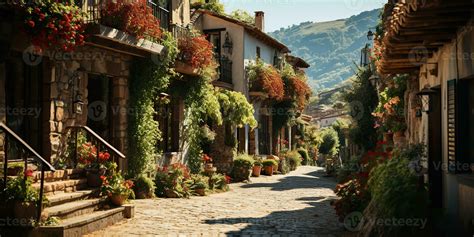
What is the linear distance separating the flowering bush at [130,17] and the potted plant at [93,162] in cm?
277

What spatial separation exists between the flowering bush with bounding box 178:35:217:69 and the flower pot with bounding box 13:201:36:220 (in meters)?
7.90

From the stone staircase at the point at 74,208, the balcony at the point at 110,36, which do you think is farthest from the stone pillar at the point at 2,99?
the balcony at the point at 110,36

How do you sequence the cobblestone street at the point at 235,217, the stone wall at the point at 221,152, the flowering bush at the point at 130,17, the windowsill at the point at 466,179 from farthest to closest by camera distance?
the stone wall at the point at 221,152 → the flowering bush at the point at 130,17 → the cobblestone street at the point at 235,217 → the windowsill at the point at 466,179

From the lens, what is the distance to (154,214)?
10.2m

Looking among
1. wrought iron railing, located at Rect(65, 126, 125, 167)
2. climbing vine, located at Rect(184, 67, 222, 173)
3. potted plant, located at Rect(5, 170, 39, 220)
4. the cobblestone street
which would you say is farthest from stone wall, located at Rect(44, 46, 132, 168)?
climbing vine, located at Rect(184, 67, 222, 173)

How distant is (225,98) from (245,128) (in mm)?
4309

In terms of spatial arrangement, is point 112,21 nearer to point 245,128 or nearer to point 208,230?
point 208,230

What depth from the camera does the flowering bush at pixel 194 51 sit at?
14.8 meters

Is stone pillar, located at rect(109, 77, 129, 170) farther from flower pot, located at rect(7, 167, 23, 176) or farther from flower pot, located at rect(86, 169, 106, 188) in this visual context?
flower pot, located at rect(7, 167, 23, 176)

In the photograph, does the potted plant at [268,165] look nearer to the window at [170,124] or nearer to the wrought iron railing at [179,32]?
the window at [170,124]

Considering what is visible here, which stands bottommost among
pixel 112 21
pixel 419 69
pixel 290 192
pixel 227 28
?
pixel 290 192

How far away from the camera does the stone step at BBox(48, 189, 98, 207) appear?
8.44 m

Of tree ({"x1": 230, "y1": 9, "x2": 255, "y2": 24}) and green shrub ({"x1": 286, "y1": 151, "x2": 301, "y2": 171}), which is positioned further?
green shrub ({"x1": 286, "y1": 151, "x2": 301, "y2": 171})

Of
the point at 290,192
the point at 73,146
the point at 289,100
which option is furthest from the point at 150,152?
the point at 289,100
